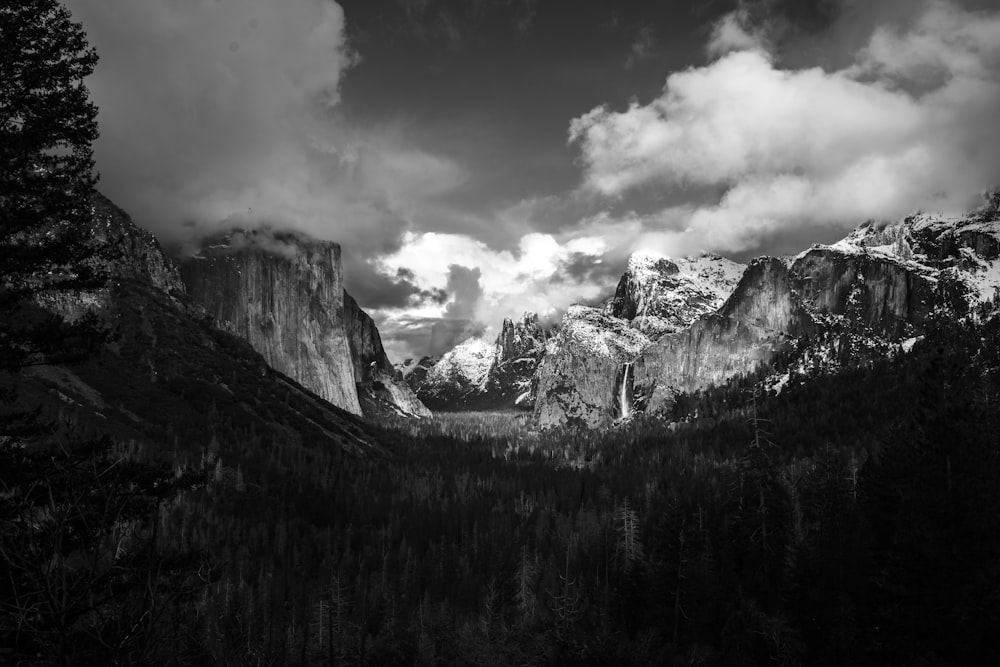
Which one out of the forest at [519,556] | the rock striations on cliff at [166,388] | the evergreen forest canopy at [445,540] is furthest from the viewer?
the rock striations on cliff at [166,388]

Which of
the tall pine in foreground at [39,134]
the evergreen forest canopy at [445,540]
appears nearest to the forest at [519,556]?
the evergreen forest canopy at [445,540]

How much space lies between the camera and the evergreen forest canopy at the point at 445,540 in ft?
39.8

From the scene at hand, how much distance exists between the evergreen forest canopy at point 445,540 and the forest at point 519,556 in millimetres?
156

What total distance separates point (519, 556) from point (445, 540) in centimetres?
1876

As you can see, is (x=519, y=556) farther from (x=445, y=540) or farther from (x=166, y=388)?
(x=166, y=388)

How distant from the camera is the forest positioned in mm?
11609

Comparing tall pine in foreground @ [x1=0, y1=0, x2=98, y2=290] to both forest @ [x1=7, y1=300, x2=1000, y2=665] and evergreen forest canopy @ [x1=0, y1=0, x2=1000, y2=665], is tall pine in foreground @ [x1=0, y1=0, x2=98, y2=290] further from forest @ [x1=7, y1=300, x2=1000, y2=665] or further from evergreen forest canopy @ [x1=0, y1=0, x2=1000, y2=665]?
forest @ [x1=7, y1=300, x2=1000, y2=665]

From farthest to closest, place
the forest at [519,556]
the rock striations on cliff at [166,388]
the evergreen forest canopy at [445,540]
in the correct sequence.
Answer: the rock striations on cliff at [166,388] → the evergreen forest canopy at [445,540] → the forest at [519,556]

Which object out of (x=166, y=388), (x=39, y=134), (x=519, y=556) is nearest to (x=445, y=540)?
(x=519, y=556)

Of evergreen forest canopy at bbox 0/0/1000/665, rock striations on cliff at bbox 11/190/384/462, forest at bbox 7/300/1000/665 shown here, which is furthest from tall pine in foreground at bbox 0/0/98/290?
rock striations on cliff at bbox 11/190/384/462

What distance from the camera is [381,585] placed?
258ft

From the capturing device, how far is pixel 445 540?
340 feet

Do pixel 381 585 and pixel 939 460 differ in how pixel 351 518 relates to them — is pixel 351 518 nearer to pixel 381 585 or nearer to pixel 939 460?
pixel 381 585

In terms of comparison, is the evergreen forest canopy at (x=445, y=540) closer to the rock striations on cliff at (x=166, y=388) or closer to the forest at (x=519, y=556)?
the forest at (x=519, y=556)
